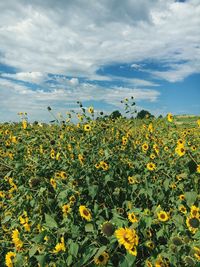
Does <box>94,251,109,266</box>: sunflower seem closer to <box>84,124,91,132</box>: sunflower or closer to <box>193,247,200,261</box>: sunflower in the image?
<box>193,247,200,261</box>: sunflower

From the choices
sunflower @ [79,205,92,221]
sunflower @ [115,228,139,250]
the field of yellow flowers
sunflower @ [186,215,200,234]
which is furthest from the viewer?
sunflower @ [79,205,92,221]

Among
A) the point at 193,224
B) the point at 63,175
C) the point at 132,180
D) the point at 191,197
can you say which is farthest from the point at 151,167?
the point at 193,224

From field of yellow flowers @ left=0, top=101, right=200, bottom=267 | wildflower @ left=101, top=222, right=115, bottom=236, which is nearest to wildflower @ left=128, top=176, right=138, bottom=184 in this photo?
field of yellow flowers @ left=0, top=101, right=200, bottom=267

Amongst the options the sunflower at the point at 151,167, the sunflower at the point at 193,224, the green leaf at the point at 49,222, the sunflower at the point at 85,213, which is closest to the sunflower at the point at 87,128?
the sunflower at the point at 151,167

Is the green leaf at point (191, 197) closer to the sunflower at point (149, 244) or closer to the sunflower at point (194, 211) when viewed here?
the sunflower at point (194, 211)

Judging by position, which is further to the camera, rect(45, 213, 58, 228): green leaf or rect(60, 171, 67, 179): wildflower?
rect(60, 171, 67, 179): wildflower

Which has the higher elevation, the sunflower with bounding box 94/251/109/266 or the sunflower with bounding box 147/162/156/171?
the sunflower with bounding box 147/162/156/171

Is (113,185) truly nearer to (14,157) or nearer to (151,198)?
(151,198)

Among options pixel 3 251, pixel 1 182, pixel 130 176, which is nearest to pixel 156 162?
pixel 130 176

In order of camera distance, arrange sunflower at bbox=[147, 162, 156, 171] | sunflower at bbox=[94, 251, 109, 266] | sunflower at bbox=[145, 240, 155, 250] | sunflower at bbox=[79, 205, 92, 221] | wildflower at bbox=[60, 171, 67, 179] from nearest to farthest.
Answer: sunflower at bbox=[94, 251, 109, 266] → sunflower at bbox=[145, 240, 155, 250] → sunflower at bbox=[79, 205, 92, 221] → wildflower at bbox=[60, 171, 67, 179] → sunflower at bbox=[147, 162, 156, 171]

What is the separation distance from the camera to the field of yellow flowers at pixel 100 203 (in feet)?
9.14

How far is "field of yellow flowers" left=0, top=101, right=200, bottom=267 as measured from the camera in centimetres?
279

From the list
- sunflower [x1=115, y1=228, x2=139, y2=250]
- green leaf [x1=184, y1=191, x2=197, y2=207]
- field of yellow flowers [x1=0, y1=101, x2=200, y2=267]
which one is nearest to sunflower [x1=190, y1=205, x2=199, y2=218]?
field of yellow flowers [x1=0, y1=101, x2=200, y2=267]

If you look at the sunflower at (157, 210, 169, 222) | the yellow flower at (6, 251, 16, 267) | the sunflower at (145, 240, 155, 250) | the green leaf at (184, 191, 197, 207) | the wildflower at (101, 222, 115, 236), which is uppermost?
the green leaf at (184, 191, 197, 207)
